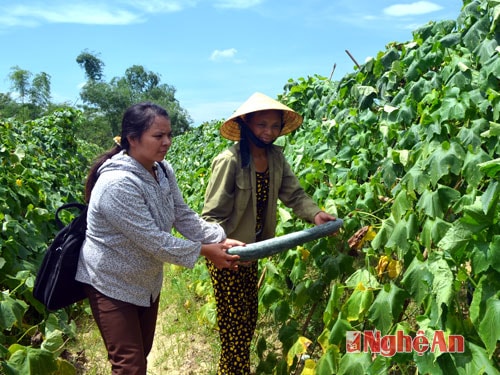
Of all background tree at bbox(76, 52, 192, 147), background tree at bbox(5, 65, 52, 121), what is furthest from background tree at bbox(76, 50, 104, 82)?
background tree at bbox(5, 65, 52, 121)

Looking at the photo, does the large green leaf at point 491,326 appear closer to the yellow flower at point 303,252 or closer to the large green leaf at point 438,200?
the large green leaf at point 438,200

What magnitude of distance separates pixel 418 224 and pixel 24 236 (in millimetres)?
2659

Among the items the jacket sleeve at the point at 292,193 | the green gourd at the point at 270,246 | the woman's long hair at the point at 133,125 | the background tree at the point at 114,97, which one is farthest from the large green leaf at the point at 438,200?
the background tree at the point at 114,97

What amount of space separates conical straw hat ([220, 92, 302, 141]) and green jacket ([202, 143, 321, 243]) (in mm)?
175

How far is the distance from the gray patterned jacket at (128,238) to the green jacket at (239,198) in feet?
1.18

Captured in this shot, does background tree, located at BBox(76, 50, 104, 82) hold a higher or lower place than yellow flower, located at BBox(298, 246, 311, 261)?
higher

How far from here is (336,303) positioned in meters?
2.28

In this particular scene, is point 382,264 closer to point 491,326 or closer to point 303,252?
point 303,252

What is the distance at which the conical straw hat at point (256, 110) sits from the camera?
100 inches

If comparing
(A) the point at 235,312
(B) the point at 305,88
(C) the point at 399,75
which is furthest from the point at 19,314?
(B) the point at 305,88

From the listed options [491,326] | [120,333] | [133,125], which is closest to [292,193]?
[133,125]

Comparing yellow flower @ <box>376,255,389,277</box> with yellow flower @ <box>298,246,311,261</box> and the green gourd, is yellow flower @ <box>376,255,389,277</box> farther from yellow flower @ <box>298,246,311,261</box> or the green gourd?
yellow flower @ <box>298,246,311,261</box>

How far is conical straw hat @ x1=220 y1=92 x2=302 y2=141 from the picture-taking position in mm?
2545

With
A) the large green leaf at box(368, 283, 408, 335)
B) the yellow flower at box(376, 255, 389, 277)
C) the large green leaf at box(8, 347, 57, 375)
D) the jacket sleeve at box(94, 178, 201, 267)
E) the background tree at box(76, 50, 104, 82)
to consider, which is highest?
the background tree at box(76, 50, 104, 82)
